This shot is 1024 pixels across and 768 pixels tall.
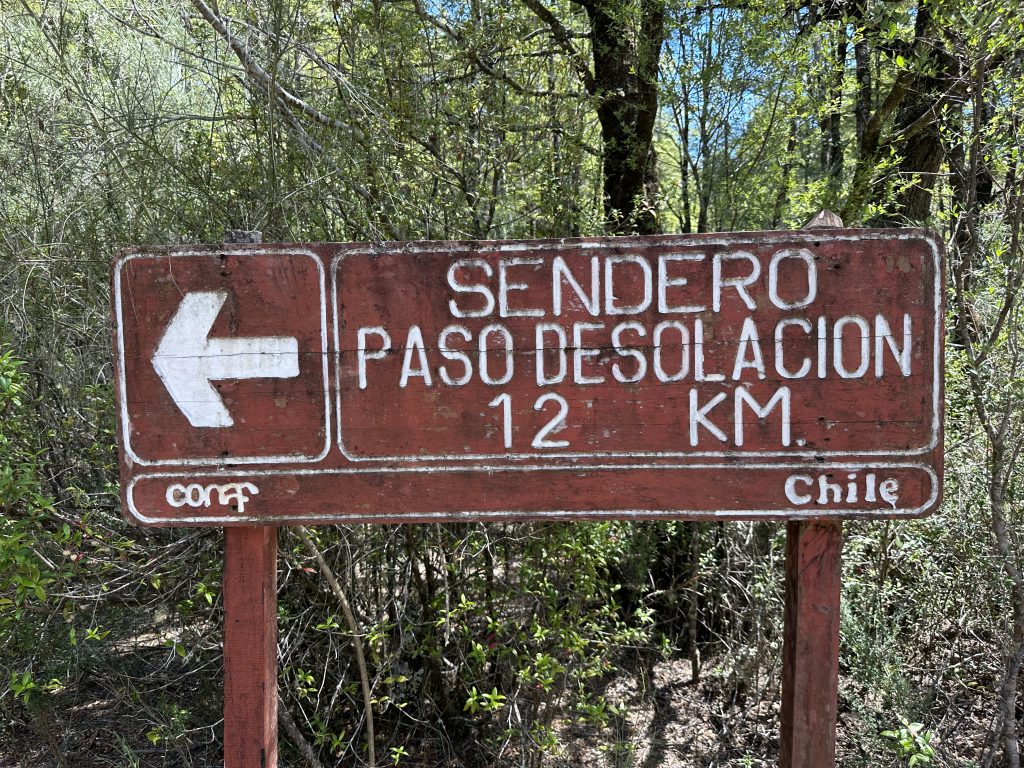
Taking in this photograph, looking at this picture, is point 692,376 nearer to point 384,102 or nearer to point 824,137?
point 384,102

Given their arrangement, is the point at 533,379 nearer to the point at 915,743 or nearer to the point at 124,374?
the point at 124,374

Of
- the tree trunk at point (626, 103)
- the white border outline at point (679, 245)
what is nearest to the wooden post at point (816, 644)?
the white border outline at point (679, 245)

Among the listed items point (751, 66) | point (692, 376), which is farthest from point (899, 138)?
point (692, 376)

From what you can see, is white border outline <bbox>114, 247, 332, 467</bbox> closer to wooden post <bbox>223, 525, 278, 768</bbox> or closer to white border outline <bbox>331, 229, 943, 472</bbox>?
white border outline <bbox>331, 229, 943, 472</bbox>

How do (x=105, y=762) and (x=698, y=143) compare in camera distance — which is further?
(x=698, y=143)

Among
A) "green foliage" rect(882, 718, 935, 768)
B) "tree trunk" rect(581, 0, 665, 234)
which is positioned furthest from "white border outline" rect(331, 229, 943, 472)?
"tree trunk" rect(581, 0, 665, 234)

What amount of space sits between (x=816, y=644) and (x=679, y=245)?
40.2 inches

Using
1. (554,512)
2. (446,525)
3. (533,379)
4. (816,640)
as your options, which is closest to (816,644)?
(816,640)

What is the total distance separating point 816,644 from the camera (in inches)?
70.2

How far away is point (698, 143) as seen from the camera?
13.0ft

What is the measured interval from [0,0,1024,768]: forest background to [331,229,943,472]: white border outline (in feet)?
3.57

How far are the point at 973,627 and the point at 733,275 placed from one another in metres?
2.50

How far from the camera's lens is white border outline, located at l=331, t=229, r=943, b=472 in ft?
5.57

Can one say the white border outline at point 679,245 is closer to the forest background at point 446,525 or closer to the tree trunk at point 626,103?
the forest background at point 446,525
